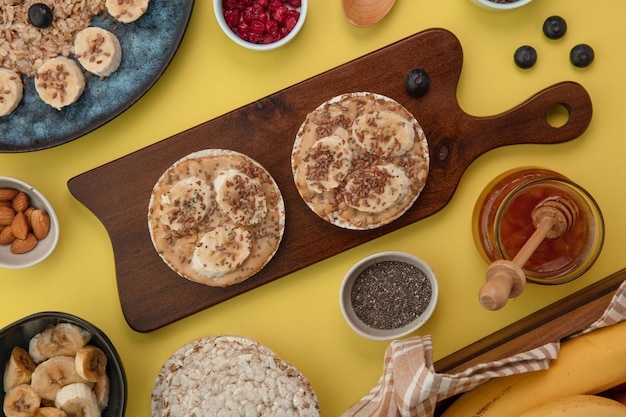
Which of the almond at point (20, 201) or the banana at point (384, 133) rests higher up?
the banana at point (384, 133)

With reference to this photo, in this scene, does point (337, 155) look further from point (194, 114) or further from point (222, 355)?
point (222, 355)

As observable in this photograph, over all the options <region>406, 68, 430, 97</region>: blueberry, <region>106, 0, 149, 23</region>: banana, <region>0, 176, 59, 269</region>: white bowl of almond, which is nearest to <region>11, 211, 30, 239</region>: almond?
<region>0, 176, 59, 269</region>: white bowl of almond

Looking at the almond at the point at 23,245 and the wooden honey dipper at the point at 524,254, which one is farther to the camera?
the almond at the point at 23,245

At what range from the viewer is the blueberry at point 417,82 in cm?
254

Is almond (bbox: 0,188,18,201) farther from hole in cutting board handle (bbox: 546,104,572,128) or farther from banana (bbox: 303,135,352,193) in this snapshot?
hole in cutting board handle (bbox: 546,104,572,128)

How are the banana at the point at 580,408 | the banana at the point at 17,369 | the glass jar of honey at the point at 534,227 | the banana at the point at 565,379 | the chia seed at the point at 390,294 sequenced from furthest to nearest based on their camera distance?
the chia seed at the point at 390,294 → the banana at the point at 17,369 → the glass jar of honey at the point at 534,227 → the banana at the point at 565,379 → the banana at the point at 580,408

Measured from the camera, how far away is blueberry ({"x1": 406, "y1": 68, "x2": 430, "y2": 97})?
8.32ft

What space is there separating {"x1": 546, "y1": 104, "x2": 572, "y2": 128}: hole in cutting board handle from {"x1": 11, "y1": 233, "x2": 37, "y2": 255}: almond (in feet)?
6.51

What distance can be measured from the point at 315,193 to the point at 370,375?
2.38ft

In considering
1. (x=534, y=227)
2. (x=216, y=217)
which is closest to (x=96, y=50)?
(x=216, y=217)

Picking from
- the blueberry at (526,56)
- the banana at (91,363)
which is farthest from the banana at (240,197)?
the blueberry at (526,56)

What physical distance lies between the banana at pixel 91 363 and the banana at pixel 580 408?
1438mm

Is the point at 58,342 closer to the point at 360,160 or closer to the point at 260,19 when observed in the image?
the point at 360,160

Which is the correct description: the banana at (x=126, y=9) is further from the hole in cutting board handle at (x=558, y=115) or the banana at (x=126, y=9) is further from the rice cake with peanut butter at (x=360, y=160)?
the hole in cutting board handle at (x=558, y=115)
